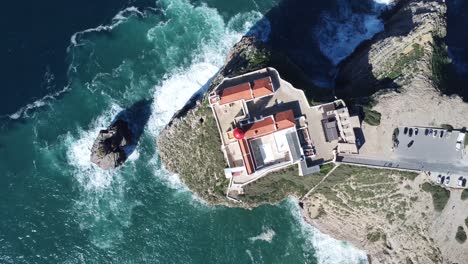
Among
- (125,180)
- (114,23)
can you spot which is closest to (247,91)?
(125,180)

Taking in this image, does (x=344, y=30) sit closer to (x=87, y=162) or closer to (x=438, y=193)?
(x=438, y=193)

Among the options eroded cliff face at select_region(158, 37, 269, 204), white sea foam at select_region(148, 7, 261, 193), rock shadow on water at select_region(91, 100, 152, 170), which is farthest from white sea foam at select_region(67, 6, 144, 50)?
eroded cliff face at select_region(158, 37, 269, 204)

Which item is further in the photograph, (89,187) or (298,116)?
(89,187)

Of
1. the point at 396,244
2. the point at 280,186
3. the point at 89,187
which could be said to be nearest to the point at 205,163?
the point at 280,186

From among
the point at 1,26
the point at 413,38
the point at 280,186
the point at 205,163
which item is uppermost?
the point at 1,26

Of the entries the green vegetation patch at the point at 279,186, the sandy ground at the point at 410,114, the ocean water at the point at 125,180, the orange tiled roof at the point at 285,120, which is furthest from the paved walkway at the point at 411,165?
the ocean water at the point at 125,180

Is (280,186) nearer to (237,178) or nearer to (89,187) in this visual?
(237,178)

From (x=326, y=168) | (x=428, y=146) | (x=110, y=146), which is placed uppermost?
(x=110, y=146)
